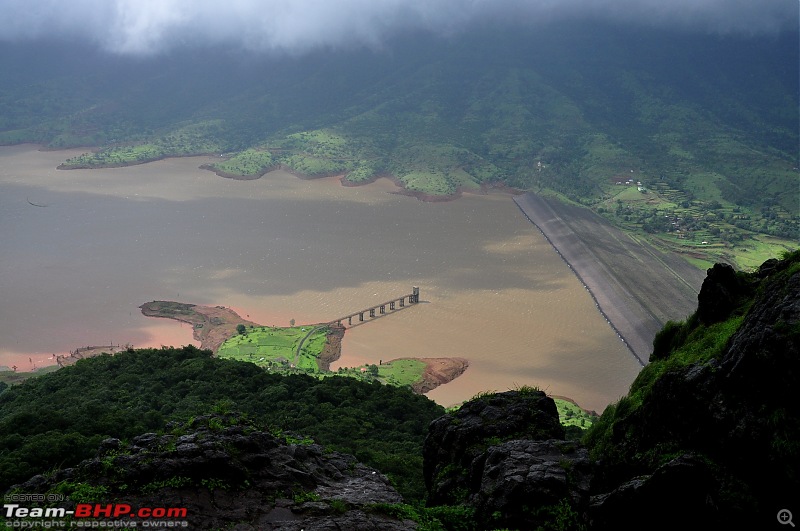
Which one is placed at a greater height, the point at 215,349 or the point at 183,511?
the point at 183,511

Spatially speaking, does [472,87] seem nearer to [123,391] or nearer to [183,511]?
[123,391]

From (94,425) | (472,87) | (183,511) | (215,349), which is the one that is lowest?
(215,349)

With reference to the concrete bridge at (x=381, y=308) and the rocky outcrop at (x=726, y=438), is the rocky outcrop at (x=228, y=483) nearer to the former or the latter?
the rocky outcrop at (x=726, y=438)

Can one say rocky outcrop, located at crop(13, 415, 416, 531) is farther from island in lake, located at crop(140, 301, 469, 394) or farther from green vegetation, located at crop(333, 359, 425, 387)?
green vegetation, located at crop(333, 359, 425, 387)

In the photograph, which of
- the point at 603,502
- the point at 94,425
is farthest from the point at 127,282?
the point at 603,502

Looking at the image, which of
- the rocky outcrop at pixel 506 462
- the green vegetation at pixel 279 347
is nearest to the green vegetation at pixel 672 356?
the rocky outcrop at pixel 506 462

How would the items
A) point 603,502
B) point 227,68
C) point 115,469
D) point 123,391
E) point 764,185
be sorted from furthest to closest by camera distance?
1. point 227,68
2. point 764,185
3. point 123,391
4. point 115,469
5. point 603,502

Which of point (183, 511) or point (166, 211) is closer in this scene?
point (183, 511)

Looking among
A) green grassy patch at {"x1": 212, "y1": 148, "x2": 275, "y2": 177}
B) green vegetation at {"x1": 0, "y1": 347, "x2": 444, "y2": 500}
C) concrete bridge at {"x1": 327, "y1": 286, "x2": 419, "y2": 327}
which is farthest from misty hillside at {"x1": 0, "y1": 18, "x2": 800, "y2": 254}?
green vegetation at {"x1": 0, "y1": 347, "x2": 444, "y2": 500}
